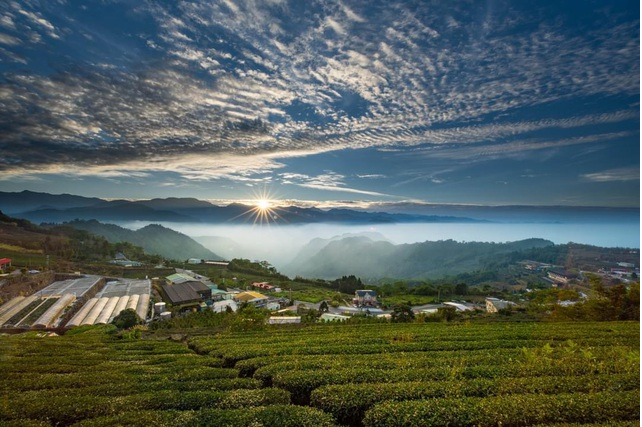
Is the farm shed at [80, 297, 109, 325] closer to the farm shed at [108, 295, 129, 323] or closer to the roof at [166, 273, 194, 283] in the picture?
the farm shed at [108, 295, 129, 323]

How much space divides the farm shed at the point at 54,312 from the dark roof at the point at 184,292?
16.8 m

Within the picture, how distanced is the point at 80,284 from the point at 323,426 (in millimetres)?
80782

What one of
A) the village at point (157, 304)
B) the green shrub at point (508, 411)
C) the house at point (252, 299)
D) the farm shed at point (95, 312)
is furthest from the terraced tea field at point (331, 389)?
the house at point (252, 299)

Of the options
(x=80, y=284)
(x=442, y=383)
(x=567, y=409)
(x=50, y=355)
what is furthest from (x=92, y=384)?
Result: (x=80, y=284)

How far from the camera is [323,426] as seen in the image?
781cm

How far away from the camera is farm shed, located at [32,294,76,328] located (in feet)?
135

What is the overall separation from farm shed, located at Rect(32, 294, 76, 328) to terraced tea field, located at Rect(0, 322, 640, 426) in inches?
1248

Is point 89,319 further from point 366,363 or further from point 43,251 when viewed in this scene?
point 43,251

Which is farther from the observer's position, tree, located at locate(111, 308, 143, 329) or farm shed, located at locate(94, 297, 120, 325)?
farm shed, located at locate(94, 297, 120, 325)

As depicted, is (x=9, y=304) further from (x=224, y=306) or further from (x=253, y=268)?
(x=253, y=268)

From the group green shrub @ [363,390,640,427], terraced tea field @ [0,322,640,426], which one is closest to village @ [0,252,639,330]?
terraced tea field @ [0,322,640,426]

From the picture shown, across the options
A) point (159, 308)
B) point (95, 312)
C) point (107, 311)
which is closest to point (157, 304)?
point (159, 308)

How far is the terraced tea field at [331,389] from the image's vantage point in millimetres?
8125

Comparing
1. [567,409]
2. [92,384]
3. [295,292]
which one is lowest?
[295,292]
